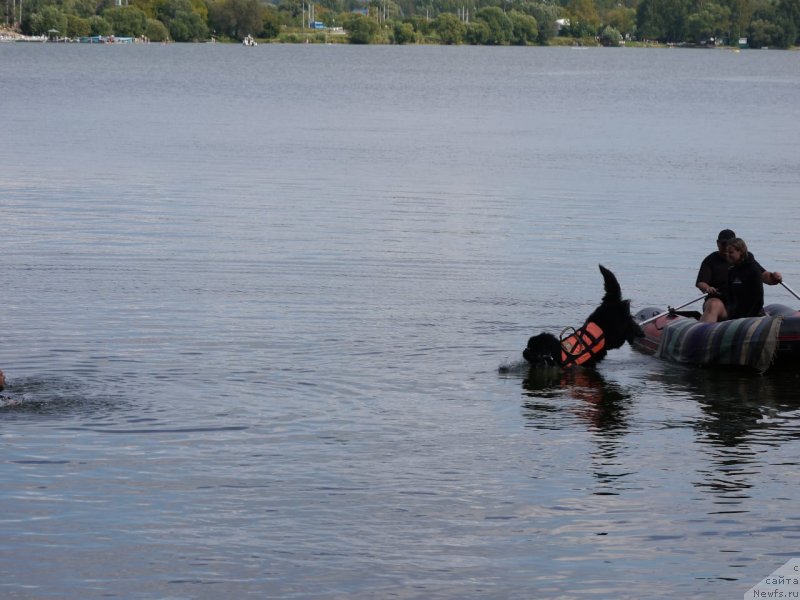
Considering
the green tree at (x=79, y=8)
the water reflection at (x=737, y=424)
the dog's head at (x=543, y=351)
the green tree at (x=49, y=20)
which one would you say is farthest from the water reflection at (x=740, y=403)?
the green tree at (x=79, y=8)

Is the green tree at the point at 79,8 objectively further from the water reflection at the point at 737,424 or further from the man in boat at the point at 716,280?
the water reflection at the point at 737,424

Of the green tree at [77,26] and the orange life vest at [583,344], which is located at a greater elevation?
the green tree at [77,26]

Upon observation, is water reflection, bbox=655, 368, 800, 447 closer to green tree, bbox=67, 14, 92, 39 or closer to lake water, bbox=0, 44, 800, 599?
lake water, bbox=0, 44, 800, 599

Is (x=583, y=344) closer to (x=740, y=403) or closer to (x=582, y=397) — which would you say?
(x=582, y=397)

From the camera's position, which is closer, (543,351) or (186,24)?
(543,351)

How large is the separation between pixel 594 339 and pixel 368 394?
240 centimetres

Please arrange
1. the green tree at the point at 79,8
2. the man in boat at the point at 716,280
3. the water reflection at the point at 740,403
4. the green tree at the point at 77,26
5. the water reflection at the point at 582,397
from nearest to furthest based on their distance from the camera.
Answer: the water reflection at the point at 740,403 → the water reflection at the point at 582,397 → the man in boat at the point at 716,280 → the green tree at the point at 77,26 → the green tree at the point at 79,8

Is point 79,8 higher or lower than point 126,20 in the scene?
higher

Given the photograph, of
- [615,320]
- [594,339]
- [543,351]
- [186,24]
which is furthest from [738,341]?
[186,24]

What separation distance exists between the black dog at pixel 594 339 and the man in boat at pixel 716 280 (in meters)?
1.06

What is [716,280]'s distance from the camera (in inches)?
581

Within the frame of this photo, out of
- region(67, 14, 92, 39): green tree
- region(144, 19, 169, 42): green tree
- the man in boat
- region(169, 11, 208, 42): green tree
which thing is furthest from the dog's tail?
region(169, 11, 208, 42): green tree

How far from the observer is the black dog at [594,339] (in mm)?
13625

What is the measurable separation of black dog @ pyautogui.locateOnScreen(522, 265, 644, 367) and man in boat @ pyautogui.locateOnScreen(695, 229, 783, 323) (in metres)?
1.06
